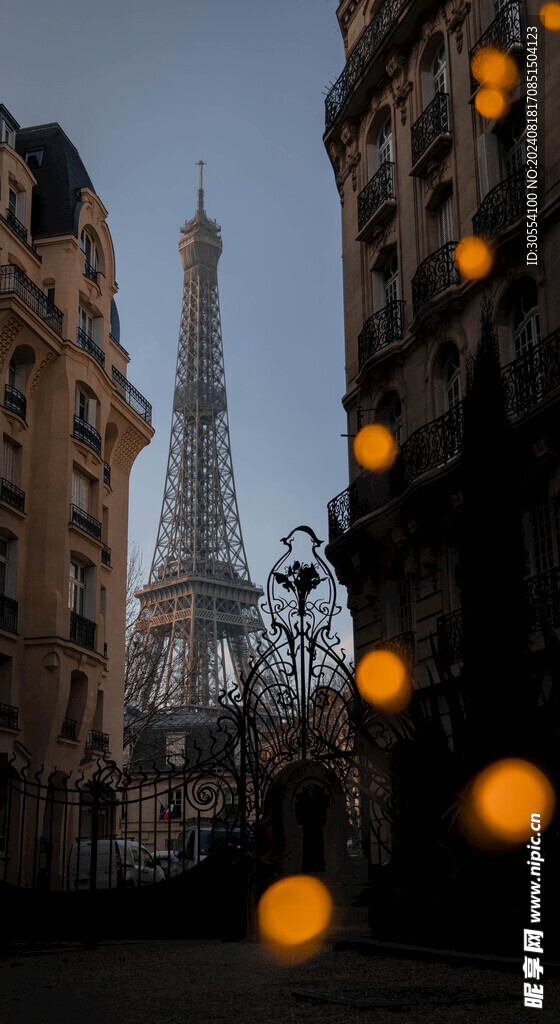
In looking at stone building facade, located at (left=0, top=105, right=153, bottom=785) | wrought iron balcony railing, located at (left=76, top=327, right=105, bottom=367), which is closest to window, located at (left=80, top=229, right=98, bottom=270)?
stone building facade, located at (left=0, top=105, right=153, bottom=785)

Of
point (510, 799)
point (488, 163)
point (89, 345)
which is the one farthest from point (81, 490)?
point (510, 799)

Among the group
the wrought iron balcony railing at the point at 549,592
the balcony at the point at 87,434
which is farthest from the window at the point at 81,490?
the wrought iron balcony railing at the point at 549,592

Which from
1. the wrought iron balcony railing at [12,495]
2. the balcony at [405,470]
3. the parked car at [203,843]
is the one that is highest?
the wrought iron balcony railing at [12,495]

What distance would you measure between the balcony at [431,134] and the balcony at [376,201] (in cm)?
140

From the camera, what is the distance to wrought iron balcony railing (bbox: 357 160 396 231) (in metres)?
26.8

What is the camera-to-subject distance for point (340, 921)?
42.8 ft

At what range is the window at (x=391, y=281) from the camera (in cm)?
2697

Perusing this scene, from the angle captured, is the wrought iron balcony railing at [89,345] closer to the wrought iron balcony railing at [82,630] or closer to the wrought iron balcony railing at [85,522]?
the wrought iron balcony railing at [85,522]

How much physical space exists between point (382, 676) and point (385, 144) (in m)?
13.9

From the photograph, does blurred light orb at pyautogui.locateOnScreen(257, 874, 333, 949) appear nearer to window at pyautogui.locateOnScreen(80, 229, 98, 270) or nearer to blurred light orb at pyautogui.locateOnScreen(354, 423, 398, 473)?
blurred light orb at pyautogui.locateOnScreen(354, 423, 398, 473)

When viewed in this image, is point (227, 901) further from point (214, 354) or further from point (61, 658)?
point (214, 354)

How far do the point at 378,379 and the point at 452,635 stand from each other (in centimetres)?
788

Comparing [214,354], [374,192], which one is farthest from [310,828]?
[214,354]

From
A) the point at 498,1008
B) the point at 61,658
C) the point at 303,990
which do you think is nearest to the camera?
the point at 498,1008
